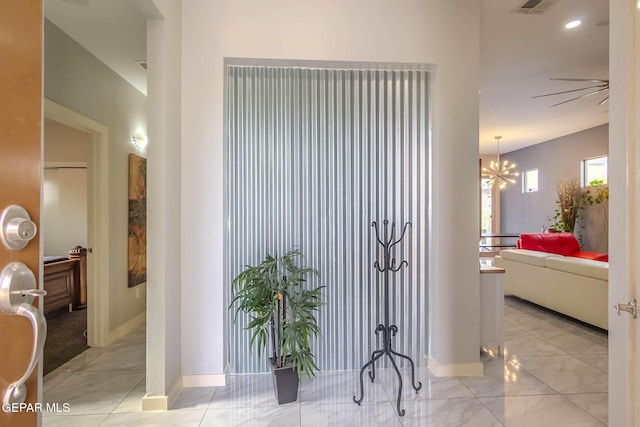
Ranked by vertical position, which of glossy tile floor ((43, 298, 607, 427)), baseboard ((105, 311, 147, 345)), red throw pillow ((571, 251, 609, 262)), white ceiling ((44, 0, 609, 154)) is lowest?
glossy tile floor ((43, 298, 607, 427))

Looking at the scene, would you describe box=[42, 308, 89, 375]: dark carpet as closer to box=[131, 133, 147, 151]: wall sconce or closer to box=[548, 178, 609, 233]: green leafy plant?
box=[131, 133, 147, 151]: wall sconce

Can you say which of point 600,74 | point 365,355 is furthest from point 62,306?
point 600,74

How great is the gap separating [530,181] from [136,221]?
29.6ft

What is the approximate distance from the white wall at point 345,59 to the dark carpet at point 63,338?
1442mm

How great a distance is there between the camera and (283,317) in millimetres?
2393

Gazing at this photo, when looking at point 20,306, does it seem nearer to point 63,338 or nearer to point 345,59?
point 345,59

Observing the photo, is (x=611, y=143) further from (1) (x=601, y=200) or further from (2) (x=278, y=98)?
(1) (x=601, y=200)

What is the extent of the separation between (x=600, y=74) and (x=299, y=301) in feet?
15.7

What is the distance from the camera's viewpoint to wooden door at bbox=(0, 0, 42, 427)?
74 cm

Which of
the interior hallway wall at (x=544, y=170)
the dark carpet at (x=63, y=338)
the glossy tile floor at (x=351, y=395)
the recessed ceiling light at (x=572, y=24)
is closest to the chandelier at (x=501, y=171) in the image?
the interior hallway wall at (x=544, y=170)

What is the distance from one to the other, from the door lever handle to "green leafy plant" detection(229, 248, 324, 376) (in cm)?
162

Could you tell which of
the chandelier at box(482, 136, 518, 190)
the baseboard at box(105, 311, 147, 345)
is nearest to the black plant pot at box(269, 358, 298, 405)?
the baseboard at box(105, 311, 147, 345)

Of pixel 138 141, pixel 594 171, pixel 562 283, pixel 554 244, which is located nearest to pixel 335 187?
pixel 138 141

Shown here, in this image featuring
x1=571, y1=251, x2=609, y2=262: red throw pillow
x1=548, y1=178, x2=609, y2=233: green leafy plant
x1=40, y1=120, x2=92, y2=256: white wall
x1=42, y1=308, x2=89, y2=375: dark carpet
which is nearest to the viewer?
x1=42, y1=308, x2=89, y2=375: dark carpet
